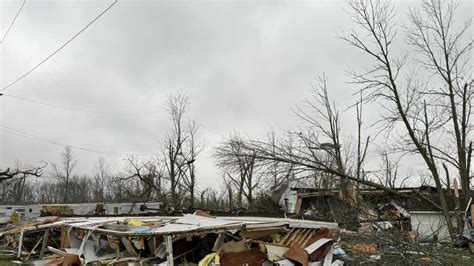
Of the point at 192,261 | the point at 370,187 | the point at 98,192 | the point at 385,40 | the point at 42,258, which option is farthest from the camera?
the point at 98,192

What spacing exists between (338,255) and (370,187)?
700cm

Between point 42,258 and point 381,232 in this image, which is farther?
point 42,258

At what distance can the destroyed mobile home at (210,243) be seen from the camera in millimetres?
8688

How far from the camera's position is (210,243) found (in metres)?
10.0

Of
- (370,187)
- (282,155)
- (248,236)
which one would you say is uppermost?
(282,155)

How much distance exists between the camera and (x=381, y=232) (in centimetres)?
866

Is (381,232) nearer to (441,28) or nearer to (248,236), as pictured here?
(248,236)

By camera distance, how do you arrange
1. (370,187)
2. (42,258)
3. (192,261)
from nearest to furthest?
1. (192,261)
2. (42,258)
3. (370,187)

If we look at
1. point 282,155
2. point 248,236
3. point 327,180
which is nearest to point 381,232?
point 248,236

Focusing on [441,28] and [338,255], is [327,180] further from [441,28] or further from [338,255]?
[441,28]

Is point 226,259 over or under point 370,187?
under

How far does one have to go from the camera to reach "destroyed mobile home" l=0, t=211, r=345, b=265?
869 centimetres

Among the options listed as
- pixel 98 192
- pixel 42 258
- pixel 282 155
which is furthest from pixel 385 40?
pixel 98 192

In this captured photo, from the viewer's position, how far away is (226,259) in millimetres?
8398
